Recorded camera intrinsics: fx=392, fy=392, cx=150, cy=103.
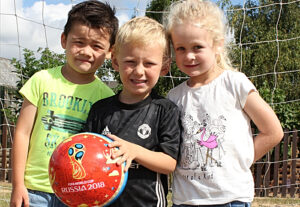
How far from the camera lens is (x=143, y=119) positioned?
1766 millimetres

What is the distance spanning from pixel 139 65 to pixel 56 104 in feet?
1.59

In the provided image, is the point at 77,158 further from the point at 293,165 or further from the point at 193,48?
the point at 293,165

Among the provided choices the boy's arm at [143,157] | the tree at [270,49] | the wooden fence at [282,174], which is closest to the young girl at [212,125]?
the boy's arm at [143,157]

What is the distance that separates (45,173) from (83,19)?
78 cm

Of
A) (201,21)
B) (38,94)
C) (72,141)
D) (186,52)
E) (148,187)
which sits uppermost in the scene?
(201,21)

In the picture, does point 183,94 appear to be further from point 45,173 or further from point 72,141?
point 45,173

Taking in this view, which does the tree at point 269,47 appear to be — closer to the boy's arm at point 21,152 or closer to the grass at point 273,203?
the grass at point 273,203

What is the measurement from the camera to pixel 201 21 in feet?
6.00

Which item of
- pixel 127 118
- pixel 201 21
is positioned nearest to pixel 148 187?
pixel 127 118

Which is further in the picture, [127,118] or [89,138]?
[127,118]

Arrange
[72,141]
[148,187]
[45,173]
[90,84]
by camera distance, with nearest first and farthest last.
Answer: [72,141], [148,187], [45,173], [90,84]

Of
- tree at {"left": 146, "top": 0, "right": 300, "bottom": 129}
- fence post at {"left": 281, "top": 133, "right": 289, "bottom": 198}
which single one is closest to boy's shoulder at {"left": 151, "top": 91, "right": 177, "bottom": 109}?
fence post at {"left": 281, "top": 133, "right": 289, "bottom": 198}

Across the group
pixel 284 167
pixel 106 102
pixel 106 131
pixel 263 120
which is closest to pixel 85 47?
pixel 106 102

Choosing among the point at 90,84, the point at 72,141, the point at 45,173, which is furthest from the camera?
the point at 90,84
